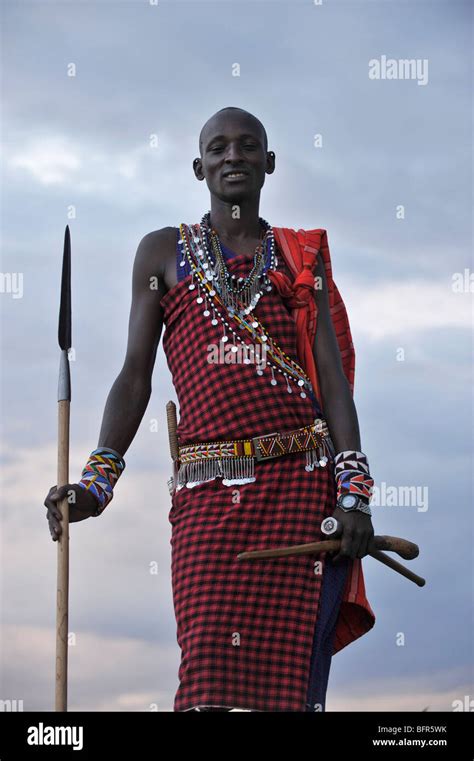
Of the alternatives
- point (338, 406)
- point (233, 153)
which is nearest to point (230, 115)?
point (233, 153)

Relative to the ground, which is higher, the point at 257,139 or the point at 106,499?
the point at 257,139

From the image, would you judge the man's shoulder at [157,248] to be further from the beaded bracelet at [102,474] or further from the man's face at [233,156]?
the beaded bracelet at [102,474]

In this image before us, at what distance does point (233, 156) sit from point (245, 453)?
145cm

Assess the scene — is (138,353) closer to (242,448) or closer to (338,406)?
(242,448)

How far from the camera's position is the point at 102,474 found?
21.8 ft

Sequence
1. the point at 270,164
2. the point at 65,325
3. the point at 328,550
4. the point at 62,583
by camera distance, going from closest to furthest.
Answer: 1. the point at 62,583
2. the point at 328,550
3. the point at 65,325
4. the point at 270,164

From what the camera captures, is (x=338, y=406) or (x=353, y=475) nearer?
(x=353, y=475)

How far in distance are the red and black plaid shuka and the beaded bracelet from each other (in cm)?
32

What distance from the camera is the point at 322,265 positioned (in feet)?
23.7

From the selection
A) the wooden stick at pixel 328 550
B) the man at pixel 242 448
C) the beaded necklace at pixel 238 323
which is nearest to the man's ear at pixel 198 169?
the man at pixel 242 448

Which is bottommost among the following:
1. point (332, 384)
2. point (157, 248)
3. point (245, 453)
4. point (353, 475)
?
point (353, 475)
